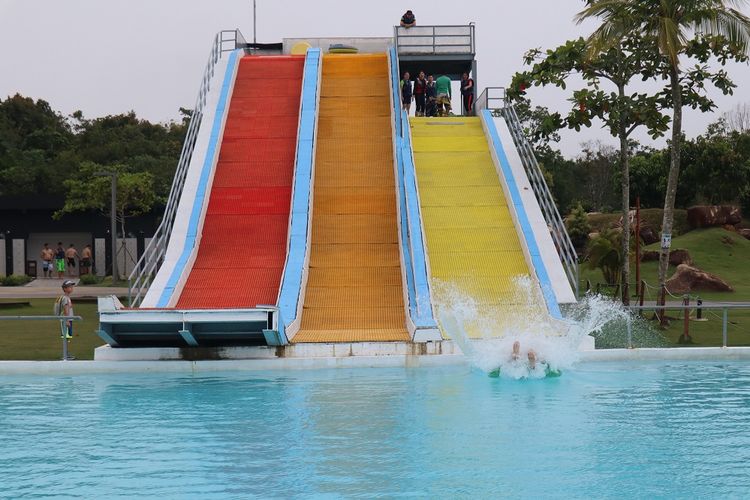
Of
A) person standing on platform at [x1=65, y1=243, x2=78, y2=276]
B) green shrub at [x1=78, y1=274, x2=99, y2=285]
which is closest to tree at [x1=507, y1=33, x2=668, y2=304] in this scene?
green shrub at [x1=78, y1=274, x2=99, y2=285]

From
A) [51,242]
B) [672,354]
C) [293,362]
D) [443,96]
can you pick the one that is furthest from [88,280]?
[672,354]

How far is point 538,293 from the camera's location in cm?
1773

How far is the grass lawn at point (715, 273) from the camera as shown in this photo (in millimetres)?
17797

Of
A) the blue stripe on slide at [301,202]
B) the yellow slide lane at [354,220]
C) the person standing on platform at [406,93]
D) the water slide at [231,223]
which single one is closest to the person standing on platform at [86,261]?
the water slide at [231,223]

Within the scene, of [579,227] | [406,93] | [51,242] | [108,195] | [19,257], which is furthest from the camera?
[51,242]

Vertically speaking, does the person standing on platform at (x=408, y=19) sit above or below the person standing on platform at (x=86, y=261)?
above

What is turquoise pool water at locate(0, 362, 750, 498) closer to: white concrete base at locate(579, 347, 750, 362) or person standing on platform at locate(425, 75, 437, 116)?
white concrete base at locate(579, 347, 750, 362)

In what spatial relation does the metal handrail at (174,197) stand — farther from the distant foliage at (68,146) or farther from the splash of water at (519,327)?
the distant foliage at (68,146)

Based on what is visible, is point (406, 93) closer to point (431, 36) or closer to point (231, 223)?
point (431, 36)

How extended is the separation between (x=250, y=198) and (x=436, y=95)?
10.2 m

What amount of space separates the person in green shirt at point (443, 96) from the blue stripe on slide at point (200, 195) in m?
6.30

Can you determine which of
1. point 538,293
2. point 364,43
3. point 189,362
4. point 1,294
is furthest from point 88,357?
point 364,43

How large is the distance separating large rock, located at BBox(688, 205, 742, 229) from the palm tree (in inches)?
677

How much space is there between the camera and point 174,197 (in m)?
21.1
